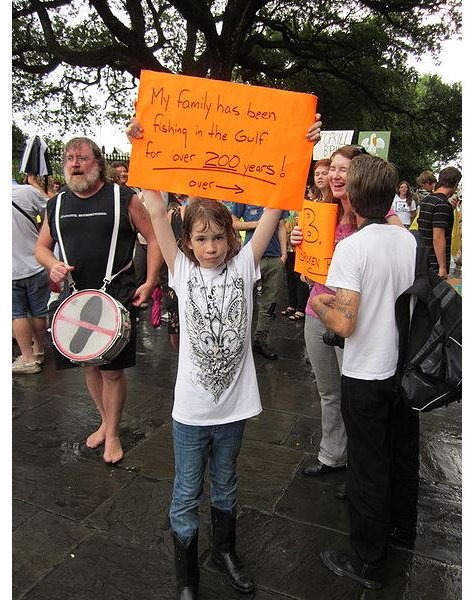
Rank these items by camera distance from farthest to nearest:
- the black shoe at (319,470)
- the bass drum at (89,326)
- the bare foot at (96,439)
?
1. the bare foot at (96,439)
2. the black shoe at (319,470)
3. the bass drum at (89,326)

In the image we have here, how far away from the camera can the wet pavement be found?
2.20 metres

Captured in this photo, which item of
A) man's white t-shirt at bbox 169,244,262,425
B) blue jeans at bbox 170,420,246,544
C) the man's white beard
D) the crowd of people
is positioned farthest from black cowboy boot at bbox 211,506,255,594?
the man's white beard

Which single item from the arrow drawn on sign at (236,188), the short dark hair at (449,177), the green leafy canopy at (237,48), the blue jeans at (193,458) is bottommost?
the blue jeans at (193,458)

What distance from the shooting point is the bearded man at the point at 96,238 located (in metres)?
2.96

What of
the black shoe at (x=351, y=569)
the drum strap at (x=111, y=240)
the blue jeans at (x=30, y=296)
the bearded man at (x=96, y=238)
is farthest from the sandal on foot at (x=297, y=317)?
the black shoe at (x=351, y=569)

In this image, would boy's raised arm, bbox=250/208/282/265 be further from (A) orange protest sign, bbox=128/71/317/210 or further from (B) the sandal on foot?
(B) the sandal on foot

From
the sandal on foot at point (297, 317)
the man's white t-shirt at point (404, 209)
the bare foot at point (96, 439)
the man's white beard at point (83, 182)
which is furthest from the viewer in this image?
the man's white t-shirt at point (404, 209)

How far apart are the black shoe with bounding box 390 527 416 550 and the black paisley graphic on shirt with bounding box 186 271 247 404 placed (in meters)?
1.24

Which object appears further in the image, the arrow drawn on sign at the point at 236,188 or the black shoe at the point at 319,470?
the black shoe at the point at 319,470

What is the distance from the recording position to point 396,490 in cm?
231

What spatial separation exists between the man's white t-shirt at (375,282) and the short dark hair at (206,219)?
44 cm

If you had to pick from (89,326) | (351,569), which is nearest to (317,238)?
(89,326)

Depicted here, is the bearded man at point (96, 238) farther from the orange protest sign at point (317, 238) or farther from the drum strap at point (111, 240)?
the orange protest sign at point (317, 238)

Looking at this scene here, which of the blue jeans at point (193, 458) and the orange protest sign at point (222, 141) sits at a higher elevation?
the orange protest sign at point (222, 141)
